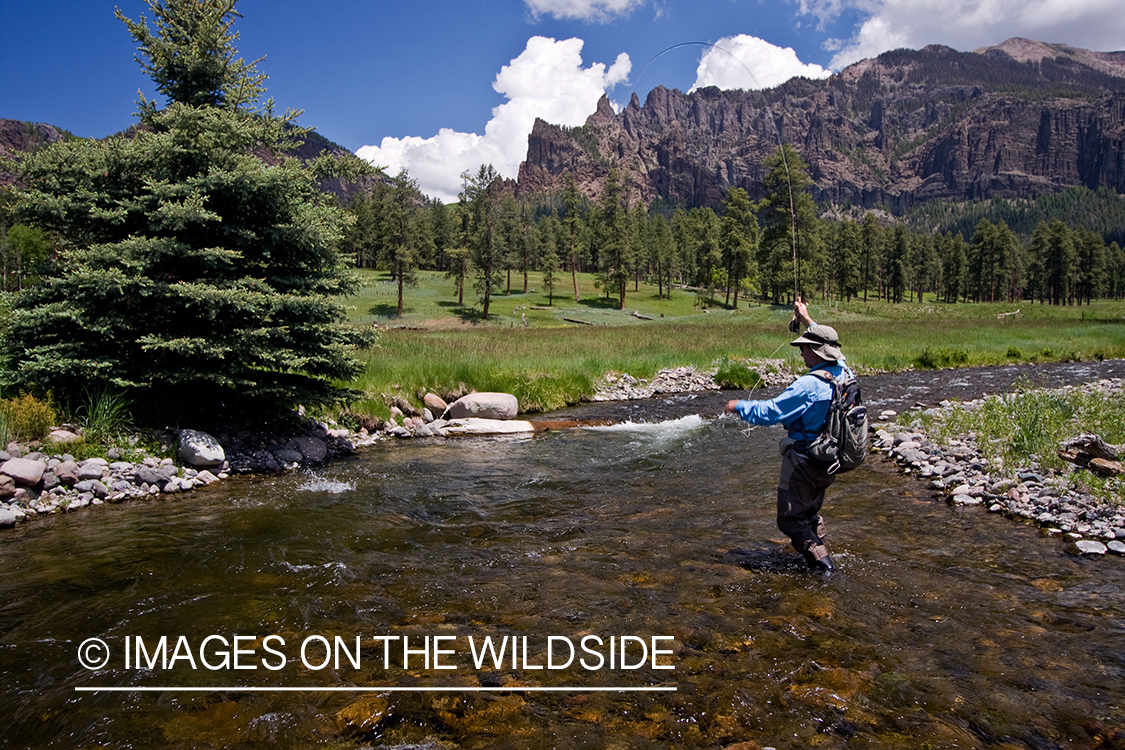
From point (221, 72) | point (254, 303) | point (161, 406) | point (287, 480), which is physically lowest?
point (287, 480)

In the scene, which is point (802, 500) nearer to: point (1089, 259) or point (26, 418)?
point (26, 418)

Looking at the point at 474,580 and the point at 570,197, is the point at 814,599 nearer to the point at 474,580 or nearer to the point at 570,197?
the point at 474,580

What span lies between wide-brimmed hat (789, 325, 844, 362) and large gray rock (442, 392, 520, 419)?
36.5 feet

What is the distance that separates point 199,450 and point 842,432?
33.3 ft

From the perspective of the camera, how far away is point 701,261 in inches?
4186

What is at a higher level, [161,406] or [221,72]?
[221,72]

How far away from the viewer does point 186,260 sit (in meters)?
10.5

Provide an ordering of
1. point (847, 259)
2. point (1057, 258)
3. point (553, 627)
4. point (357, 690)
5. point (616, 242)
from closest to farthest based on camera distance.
→ point (357, 690) → point (553, 627) → point (616, 242) → point (1057, 258) → point (847, 259)

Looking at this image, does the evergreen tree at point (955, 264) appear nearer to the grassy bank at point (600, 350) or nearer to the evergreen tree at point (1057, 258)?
the evergreen tree at point (1057, 258)

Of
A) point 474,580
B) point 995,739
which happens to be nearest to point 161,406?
point 474,580

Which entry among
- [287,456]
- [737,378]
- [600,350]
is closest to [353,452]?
[287,456]

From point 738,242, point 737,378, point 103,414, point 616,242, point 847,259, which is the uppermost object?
point 616,242

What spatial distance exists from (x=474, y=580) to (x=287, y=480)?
18.5 ft

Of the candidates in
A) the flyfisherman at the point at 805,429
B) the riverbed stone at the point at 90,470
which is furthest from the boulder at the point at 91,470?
the flyfisherman at the point at 805,429
